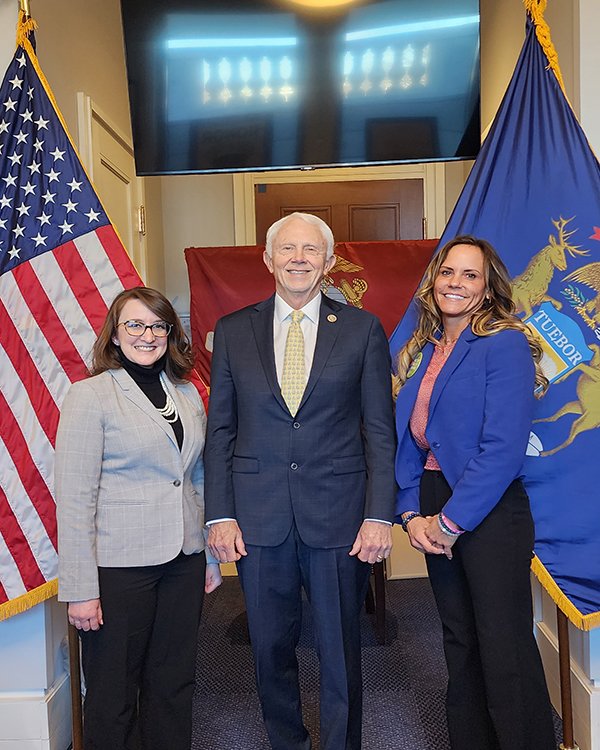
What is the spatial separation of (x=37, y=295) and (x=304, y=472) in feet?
3.37

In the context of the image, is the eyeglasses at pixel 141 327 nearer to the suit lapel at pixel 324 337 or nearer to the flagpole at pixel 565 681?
the suit lapel at pixel 324 337

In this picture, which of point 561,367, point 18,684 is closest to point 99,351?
point 18,684

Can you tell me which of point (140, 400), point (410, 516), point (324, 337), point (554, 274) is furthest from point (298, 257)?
point (554, 274)

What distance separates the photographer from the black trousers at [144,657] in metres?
1.62

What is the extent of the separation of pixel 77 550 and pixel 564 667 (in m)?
1.40

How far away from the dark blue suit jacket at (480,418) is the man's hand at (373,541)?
0.57ft

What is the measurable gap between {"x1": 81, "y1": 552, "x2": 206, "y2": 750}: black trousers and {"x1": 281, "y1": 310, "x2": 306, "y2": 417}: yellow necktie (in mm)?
491

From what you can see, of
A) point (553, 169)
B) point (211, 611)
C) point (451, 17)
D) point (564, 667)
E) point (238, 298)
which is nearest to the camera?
point (564, 667)

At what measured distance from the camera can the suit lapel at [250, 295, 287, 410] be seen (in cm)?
170

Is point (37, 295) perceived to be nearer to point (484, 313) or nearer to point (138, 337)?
point (138, 337)

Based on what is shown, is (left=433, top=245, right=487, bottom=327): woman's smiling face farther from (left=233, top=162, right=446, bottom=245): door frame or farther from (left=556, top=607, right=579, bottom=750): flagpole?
(left=233, top=162, right=446, bottom=245): door frame

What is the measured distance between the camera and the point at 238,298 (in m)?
3.78

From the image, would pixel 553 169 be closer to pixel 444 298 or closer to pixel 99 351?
pixel 444 298

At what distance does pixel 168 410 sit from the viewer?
1.73 m
